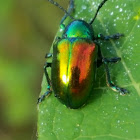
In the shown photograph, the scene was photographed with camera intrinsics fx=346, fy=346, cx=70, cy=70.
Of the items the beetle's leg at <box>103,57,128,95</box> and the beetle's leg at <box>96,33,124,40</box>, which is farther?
the beetle's leg at <box>96,33,124,40</box>

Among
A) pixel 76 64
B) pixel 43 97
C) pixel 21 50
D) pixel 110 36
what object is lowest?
pixel 21 50

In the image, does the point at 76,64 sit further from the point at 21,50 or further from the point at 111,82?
the point at 21,50

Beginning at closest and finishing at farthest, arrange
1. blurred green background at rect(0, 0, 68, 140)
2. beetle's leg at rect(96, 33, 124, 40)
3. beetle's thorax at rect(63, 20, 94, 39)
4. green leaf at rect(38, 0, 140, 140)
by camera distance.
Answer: green leaf at rect(38, 0, 140, 140) → beetle's leg at rect(96, 33, 124, 40) → beetle's thorax at rect(63, 20, 94, 39) → blurred green background at rect(0, 0, 68, 140)

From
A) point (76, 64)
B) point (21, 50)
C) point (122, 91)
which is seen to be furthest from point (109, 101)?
point (21, 50)

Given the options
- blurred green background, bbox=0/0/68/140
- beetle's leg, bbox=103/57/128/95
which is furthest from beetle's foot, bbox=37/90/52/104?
blurred green background, bbox=0/0/68/140

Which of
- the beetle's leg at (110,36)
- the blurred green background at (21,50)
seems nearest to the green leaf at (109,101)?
the beetle's leg at (110,36)

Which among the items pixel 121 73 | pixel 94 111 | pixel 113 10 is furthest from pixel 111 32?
pixel 94 111

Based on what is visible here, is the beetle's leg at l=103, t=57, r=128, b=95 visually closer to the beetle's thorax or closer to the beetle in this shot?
the beetle

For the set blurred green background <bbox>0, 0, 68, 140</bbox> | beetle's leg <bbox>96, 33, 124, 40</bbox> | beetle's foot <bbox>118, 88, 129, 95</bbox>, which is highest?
beetle's leg <bbox>96, 33, 124, 40</bbox>
